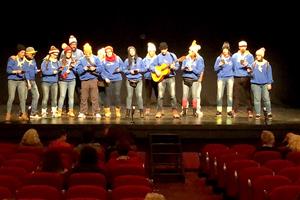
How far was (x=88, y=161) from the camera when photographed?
737cm

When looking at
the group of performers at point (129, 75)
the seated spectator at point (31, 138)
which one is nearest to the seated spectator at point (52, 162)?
the seated spectator at point (31, 138)

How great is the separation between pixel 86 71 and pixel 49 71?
0.88 meters

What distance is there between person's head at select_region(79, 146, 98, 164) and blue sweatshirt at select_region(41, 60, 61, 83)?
20.3 feet

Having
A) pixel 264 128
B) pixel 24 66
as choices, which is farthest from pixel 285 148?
pixel 24 66

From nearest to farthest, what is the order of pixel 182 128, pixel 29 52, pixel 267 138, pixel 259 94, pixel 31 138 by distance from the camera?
pixel 31 138 < pixel 267 138 < pixel 182 128 < pixel 29 52 < pixel 259 94

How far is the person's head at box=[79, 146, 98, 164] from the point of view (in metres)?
7.30

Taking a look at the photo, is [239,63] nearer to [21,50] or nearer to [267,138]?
[267,138]

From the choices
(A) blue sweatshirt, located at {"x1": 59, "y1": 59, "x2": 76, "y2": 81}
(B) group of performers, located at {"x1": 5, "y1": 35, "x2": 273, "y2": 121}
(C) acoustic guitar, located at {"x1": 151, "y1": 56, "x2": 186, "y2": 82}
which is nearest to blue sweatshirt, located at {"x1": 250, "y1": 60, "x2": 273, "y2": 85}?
(B) group of performers, located at {"x1": 5, "y1": 35, "x2": 273, "y2": 121}

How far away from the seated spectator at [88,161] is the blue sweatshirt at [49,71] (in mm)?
6183

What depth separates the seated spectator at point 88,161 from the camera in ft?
24.0

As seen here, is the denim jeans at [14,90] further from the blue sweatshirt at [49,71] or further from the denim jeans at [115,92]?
the denim jeans at [115,92]

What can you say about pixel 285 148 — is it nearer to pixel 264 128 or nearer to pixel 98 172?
pixel 264 128

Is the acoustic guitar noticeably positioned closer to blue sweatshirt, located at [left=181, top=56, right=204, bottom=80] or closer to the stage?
blue sweatshirt, located at [left=181, top=56, right=204, bottom=80]

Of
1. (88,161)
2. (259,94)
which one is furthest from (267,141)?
(259,94)
